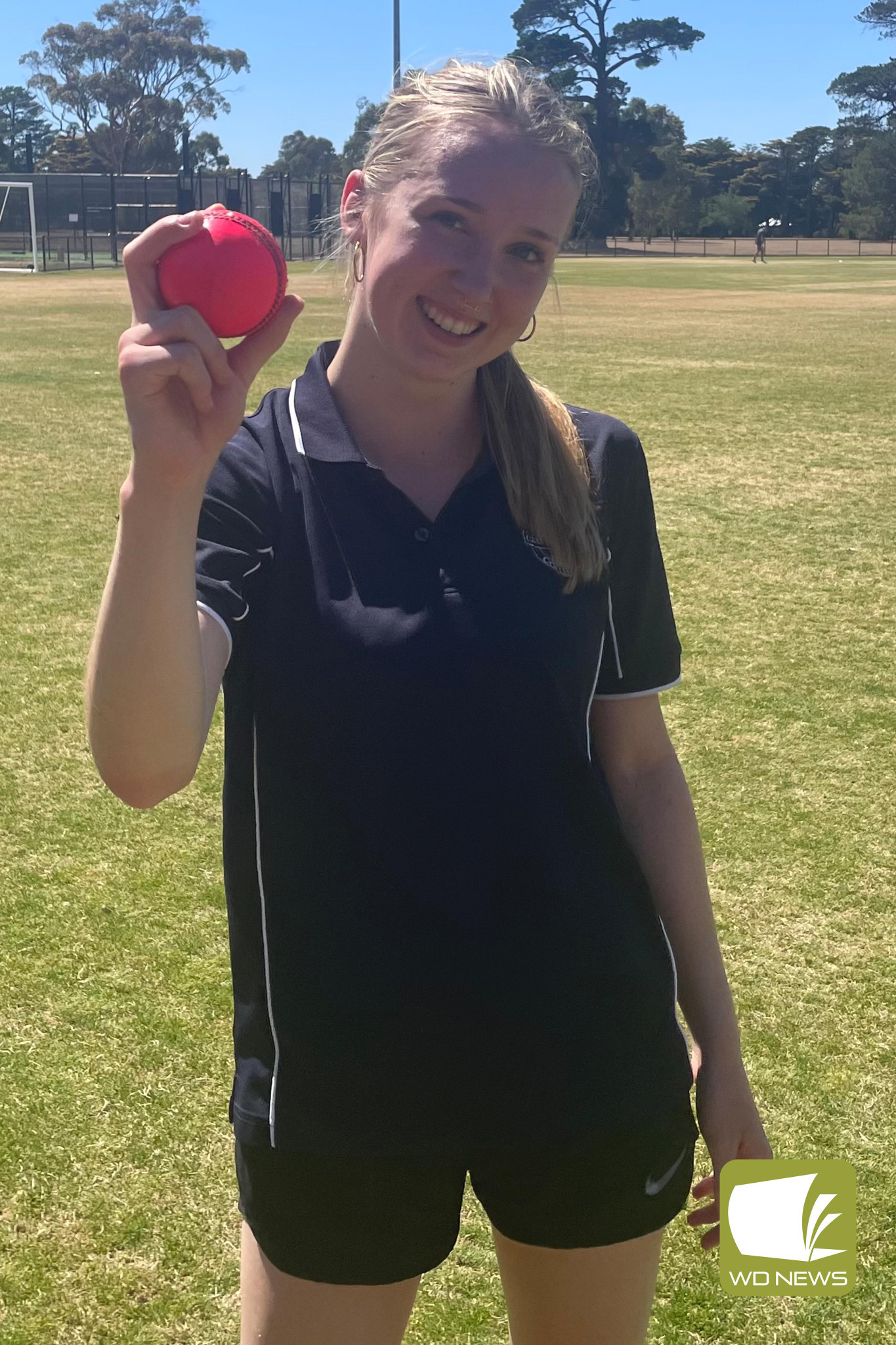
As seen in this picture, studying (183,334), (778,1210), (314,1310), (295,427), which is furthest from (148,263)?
(778,1210)

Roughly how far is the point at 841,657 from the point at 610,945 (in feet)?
19.6

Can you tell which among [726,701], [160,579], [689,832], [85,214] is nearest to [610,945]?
[689,832]

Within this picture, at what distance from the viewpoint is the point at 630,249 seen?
77.4 m

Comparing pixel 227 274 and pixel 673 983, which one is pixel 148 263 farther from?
pixel 673 983

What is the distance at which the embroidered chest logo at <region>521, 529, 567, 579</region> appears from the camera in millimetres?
1849

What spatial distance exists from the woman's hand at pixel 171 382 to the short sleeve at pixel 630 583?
0.68 metres

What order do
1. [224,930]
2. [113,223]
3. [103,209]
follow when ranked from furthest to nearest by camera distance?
[103,209] → [113,223] → [224,930]

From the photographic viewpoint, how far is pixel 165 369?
4.66 feet

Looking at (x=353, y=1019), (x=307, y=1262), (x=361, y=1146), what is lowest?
(x=307, y=1262)

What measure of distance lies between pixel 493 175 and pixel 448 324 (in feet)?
0.70

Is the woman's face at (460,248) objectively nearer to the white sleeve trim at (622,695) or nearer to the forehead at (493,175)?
the forehead at (493,175)

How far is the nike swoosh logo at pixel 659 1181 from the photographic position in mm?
1898

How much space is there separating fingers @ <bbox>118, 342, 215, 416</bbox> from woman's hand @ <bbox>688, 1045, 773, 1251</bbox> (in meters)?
1.31

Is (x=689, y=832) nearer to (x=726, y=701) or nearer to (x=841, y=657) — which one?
(x=726, y=701)
